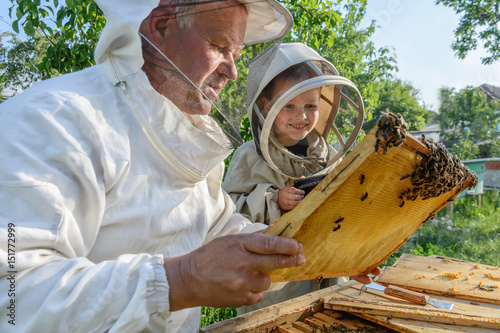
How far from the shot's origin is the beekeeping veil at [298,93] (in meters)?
2.41

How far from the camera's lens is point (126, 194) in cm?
135

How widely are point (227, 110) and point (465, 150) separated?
13030 mm

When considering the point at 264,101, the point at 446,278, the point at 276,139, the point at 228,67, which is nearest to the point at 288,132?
the point at 276,139

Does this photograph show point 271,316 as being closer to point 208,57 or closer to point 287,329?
point 287,329

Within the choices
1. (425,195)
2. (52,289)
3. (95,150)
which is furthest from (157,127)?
(425,195)

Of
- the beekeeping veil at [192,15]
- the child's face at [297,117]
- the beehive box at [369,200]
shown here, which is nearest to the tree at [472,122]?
the child's face at [297,117]

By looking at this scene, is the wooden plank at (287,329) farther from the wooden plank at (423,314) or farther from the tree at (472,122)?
the tree at (472,122)

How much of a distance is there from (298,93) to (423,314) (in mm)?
1520

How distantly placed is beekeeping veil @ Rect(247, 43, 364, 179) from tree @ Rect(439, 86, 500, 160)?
37.4ft

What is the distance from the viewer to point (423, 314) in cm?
183

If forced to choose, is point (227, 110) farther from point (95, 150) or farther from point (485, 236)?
point (485, 236)

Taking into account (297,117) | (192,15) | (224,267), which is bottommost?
(224,267)

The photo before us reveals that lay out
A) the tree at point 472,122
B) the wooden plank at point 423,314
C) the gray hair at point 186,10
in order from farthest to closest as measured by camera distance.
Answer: the tree at point 472,122 < the wooden plank at point 423,314 < the gray hair at point 186,10

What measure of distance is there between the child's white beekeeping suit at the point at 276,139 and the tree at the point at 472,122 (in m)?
11.4
